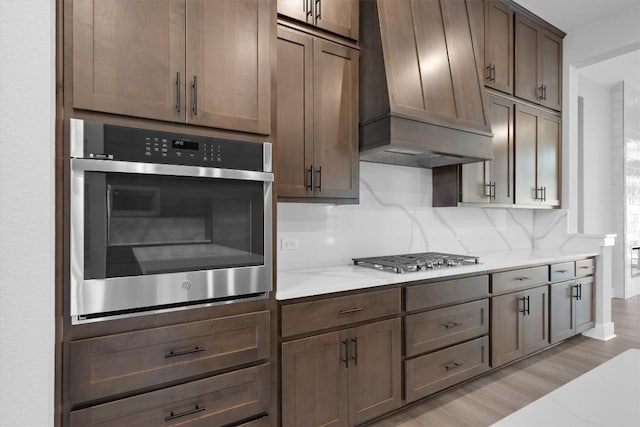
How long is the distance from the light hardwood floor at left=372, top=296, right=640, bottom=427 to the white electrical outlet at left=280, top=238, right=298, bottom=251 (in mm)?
1203

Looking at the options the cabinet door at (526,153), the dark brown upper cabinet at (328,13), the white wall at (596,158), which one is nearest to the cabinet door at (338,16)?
the dark brown upper cabinet at (328,13)

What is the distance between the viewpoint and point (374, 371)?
200cm

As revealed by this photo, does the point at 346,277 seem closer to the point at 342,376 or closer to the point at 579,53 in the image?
the point at 342,376

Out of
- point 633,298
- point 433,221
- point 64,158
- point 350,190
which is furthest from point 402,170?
point 633,298

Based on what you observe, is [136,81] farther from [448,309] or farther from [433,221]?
[433,221]

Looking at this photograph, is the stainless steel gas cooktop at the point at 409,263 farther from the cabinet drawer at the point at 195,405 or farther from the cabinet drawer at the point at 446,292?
the cabinet drawer at the point at 195,405

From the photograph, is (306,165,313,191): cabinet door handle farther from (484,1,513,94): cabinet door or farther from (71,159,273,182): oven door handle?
(484,1,513,94): cabinet door

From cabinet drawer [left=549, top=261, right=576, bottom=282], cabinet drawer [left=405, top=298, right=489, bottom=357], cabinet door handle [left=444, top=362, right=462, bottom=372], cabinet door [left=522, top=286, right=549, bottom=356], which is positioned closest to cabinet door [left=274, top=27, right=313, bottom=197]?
cabinet drawer [left=405, top=298, right=489, bottom=357]

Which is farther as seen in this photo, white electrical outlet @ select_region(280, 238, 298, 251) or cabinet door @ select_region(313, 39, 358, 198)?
white electrical outlet @ select_region(280, 238, 298, 251)

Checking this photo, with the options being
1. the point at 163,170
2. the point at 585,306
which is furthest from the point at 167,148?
the point at 585,306

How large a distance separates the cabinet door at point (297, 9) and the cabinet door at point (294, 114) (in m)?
0.09

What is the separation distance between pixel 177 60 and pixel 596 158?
5.90 metres

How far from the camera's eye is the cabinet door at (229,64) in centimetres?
146
